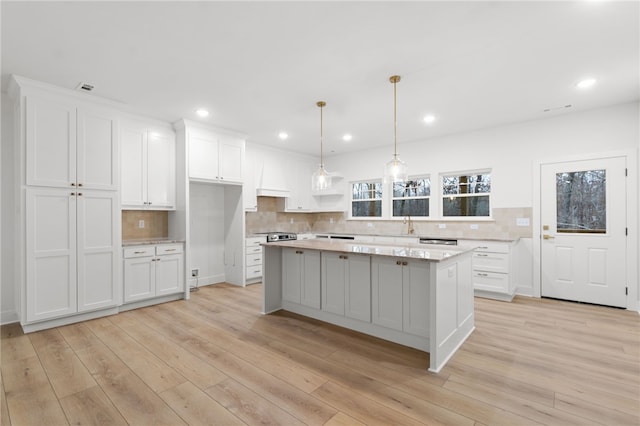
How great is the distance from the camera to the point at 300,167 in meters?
6.86

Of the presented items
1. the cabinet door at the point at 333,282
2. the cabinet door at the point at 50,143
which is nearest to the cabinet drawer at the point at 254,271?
the cabinet door at the point at 333,282

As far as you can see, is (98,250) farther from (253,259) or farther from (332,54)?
(332,54)

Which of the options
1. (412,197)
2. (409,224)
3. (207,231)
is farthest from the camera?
(412,197)

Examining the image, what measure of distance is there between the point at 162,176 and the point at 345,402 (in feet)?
13.2

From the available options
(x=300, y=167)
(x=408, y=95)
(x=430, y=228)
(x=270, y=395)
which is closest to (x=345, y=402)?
(x=270, y=395)

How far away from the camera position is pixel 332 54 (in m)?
2.73

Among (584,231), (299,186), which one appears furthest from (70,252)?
(584,231)

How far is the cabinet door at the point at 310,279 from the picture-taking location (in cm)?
353

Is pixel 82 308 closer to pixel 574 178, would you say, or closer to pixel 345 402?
pixel 345 402

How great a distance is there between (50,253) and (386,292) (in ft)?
11.9

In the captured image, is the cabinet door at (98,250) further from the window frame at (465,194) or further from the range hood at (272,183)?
the window frame at (465,194)

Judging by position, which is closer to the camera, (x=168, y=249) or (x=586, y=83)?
(x=586, y=83)

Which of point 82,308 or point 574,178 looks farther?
point 574,178

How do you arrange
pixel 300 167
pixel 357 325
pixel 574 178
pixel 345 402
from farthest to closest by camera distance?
1. pixel 300 167
2. pixel 574 178
3. pixel 357 325
4. pixel 345 402
